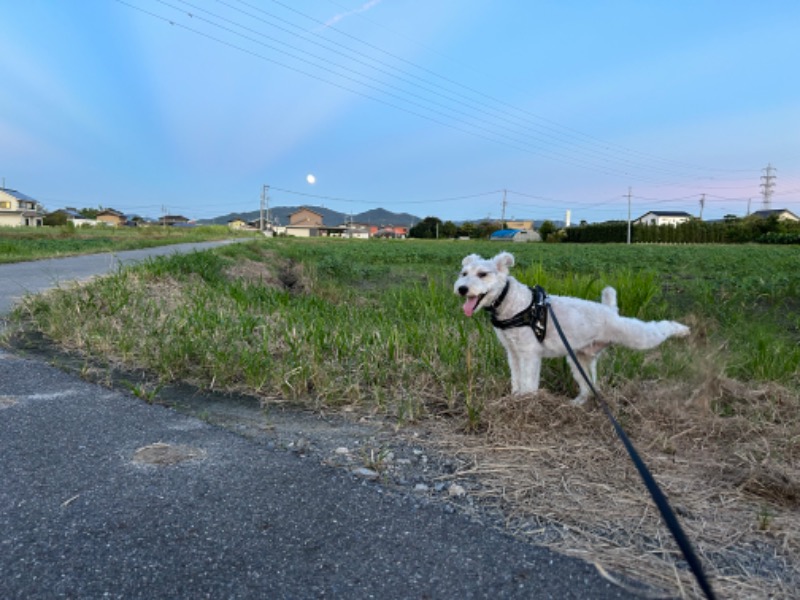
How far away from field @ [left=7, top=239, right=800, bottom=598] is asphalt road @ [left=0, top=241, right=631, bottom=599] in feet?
1.12

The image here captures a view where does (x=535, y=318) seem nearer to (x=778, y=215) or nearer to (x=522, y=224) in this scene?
(x=778, y=215)

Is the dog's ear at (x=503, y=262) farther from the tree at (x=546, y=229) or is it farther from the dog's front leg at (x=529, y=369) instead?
the tree at (x=546, y=229)

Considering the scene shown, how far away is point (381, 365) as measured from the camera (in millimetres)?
4203

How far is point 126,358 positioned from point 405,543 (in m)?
3.57

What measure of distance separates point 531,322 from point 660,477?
3.81 feet

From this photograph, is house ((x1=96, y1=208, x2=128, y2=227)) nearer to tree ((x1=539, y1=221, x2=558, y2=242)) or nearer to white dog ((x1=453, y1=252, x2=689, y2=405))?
tree ((x1=539, y1=221, x2=558, y2=242))

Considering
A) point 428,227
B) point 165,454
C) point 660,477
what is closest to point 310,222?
point 428,227

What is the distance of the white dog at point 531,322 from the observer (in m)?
3.21

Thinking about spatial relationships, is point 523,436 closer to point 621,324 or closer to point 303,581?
point 621,324

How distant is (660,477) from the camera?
2447 mm

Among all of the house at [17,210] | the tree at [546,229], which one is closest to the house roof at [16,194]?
the house at [17,210]

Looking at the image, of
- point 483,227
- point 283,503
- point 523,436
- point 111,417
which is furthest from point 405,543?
point 483,227

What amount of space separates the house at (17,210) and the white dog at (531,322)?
282ft

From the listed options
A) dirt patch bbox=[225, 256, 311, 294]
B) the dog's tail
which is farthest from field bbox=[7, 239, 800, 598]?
dirt patch bbox=[225, 256, 311, 294]
